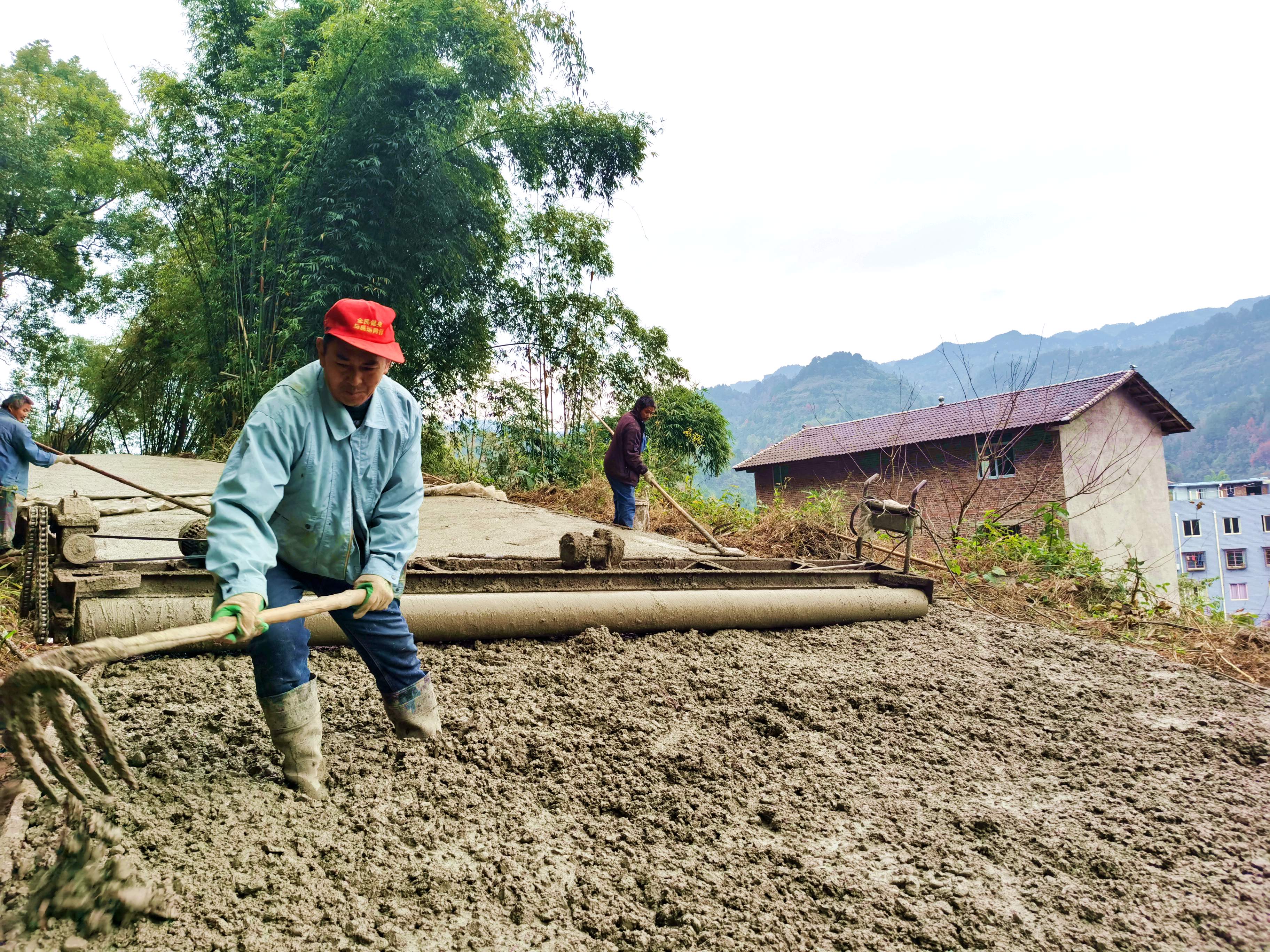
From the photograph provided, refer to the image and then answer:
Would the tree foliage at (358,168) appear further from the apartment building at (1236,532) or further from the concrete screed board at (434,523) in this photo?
the apartment building at (1236,532)

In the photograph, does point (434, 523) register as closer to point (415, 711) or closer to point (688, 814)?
point (415, 711)

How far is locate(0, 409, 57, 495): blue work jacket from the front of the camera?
224 inches

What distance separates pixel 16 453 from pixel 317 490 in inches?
208

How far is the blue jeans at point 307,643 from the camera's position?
2.09 meters

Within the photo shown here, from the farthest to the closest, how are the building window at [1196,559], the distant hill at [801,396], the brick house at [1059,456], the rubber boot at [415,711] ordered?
the distant hill at [801,396] → the building window at [1196,559] → the brick house at [1059,456] → the rubber boot at [415,711]

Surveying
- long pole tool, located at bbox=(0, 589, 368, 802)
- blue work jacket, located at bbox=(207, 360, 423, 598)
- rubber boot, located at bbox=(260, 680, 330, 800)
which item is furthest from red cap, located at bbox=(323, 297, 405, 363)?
rubber boot, located at bbox=(260, 680, 330, 800)

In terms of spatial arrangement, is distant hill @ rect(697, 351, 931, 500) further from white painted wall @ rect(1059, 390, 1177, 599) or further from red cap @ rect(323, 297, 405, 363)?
red cap @ rect(323, 297, 405, 363)

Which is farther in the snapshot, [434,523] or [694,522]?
[434,523]

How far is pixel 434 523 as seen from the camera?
24.9ft

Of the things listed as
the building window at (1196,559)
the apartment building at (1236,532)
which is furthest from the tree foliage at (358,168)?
the building window at (1196,559)

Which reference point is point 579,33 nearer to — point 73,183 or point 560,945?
point 560,945

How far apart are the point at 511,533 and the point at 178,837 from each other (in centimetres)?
517

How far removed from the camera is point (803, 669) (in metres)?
3.35

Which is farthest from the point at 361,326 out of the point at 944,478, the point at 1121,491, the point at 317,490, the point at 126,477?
the point at 1121,491
